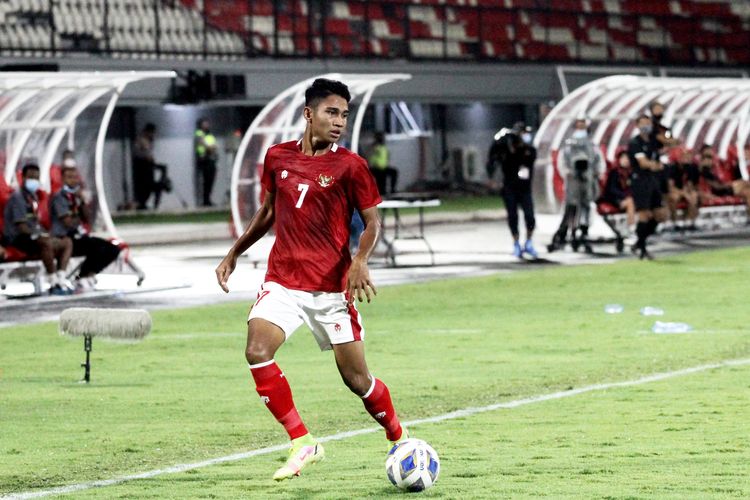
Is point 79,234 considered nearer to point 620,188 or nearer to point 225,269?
point 620,188

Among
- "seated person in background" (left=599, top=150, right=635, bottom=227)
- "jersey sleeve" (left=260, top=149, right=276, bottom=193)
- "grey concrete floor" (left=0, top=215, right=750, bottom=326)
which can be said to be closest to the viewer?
"jersey sleeve" (left=260, top=149, right=276, bottom=193)

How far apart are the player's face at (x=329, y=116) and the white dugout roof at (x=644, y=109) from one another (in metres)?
20.2

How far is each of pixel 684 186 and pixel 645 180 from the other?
20.4ft

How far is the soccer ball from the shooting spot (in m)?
7.94

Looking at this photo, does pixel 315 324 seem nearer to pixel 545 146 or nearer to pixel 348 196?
pixel 348 196

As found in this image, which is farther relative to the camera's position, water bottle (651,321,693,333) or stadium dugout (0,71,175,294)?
stadium dugout (0,71,175,294)

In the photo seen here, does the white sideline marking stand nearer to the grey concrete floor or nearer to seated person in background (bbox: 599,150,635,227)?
the grey concrete floor

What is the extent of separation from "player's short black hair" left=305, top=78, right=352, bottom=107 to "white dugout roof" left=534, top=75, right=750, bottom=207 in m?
20.1

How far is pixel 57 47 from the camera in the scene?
3931 cm

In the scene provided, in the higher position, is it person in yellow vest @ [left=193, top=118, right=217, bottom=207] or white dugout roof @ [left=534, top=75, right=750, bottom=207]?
white dugout roof @ [left=534, top=75, right=750, bottom=207]

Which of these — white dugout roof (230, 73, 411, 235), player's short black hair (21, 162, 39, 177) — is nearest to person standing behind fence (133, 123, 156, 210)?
white dugout roof (230, 73, 411, 235)

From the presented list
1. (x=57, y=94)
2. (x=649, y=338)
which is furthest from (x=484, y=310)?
(x=57, y=94)

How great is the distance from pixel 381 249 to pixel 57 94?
22.1ft

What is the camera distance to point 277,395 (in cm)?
814
